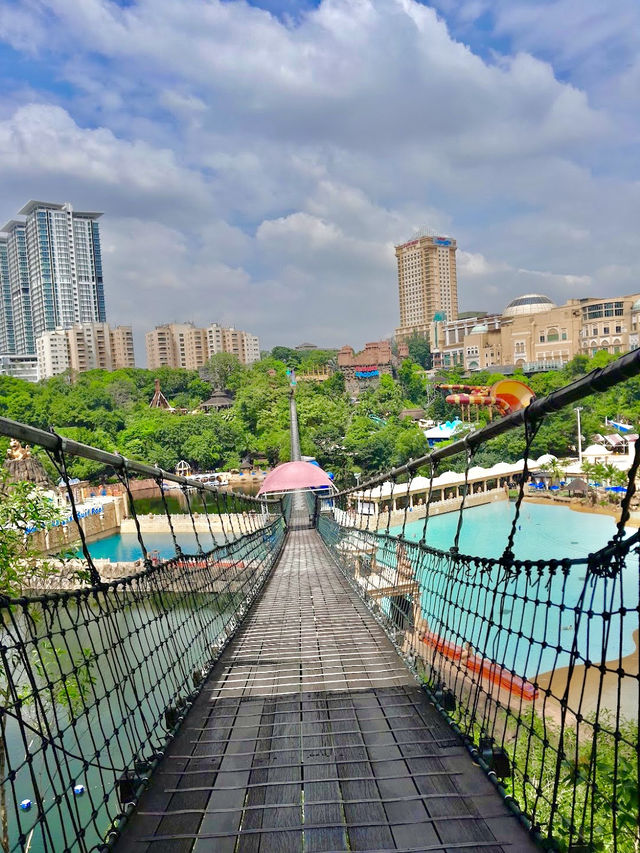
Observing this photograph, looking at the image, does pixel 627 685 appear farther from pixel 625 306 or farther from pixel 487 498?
pixel 625 306

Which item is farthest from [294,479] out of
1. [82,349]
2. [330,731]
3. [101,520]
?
[82,349]

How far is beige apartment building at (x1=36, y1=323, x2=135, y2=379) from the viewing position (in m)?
50.7

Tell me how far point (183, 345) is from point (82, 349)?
10.3 metres

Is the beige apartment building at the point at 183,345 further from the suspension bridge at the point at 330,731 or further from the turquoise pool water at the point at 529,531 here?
the suspension bridge at the point at 330,731

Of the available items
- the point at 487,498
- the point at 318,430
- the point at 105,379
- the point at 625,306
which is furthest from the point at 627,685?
the point at 105,379

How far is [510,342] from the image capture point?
4347 centimetres

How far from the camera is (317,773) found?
53.9 inches

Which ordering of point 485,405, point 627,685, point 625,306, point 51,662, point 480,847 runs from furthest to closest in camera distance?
point 625,306 → point 485,405 → point 627,685 → point 51,662 → point 480,847

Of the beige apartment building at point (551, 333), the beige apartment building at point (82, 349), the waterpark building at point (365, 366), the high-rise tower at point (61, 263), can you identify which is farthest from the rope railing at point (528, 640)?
the high-rise tower at point (61, 263)

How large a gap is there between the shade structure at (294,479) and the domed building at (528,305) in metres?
39.8

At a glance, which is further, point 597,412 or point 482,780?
point 597,412

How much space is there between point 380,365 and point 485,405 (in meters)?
17.9

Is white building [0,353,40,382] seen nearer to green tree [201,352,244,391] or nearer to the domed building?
green tree [201,352,244,391]

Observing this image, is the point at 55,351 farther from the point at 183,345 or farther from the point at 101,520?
the point at 101,520
